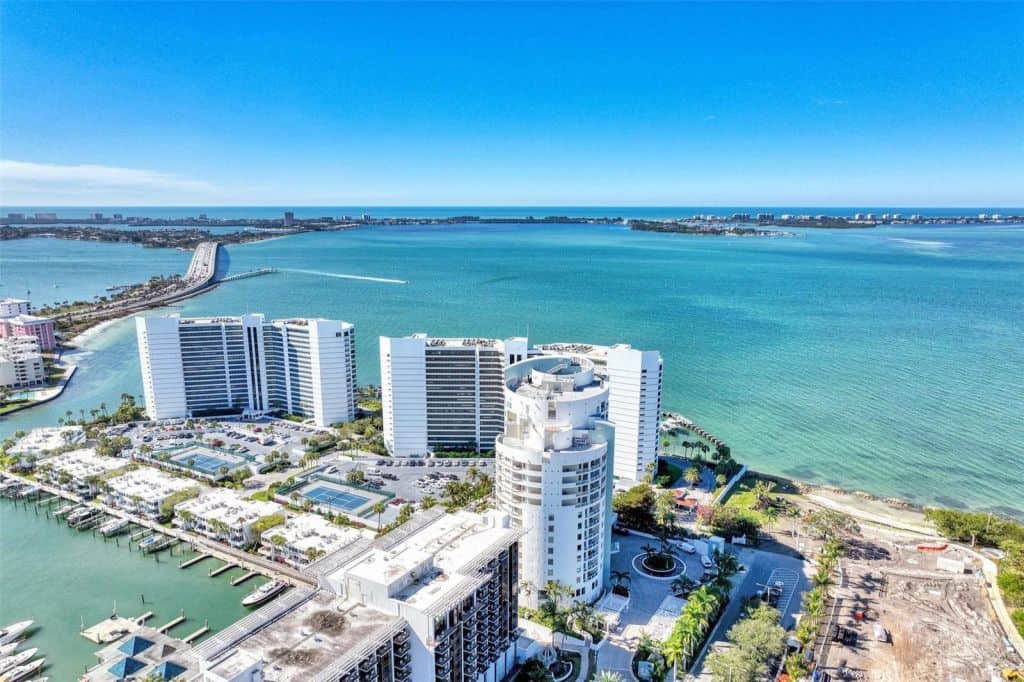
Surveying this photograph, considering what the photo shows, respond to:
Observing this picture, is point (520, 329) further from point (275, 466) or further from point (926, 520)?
point (926, 520)

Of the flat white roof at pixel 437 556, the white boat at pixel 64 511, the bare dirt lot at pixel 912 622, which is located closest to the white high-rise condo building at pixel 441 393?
Answer: the white boat at pixel 64 511

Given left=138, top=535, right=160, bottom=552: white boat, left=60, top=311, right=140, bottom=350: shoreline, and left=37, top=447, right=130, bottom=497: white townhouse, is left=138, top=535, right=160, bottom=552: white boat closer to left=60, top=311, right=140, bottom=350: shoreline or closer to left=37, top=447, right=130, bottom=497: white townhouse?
left=37, top=447, right=130, bottom=497: white townhouse

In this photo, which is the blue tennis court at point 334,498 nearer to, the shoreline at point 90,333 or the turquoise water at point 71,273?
the shoreline at point 90,333

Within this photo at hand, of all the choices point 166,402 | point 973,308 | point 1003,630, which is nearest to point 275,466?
point 166,402

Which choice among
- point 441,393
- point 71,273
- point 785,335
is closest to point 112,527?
point 441,393

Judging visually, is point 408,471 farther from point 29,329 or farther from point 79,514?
point 29,329

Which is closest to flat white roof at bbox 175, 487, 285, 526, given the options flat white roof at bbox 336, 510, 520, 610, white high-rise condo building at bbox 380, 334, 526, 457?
white high-rise condo building at bbox 380, 334, 526, 457

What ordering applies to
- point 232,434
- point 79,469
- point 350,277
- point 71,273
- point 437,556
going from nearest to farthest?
point 437,556 → point 79,469 → point 232,434 → point 350,277 → point 71,273
